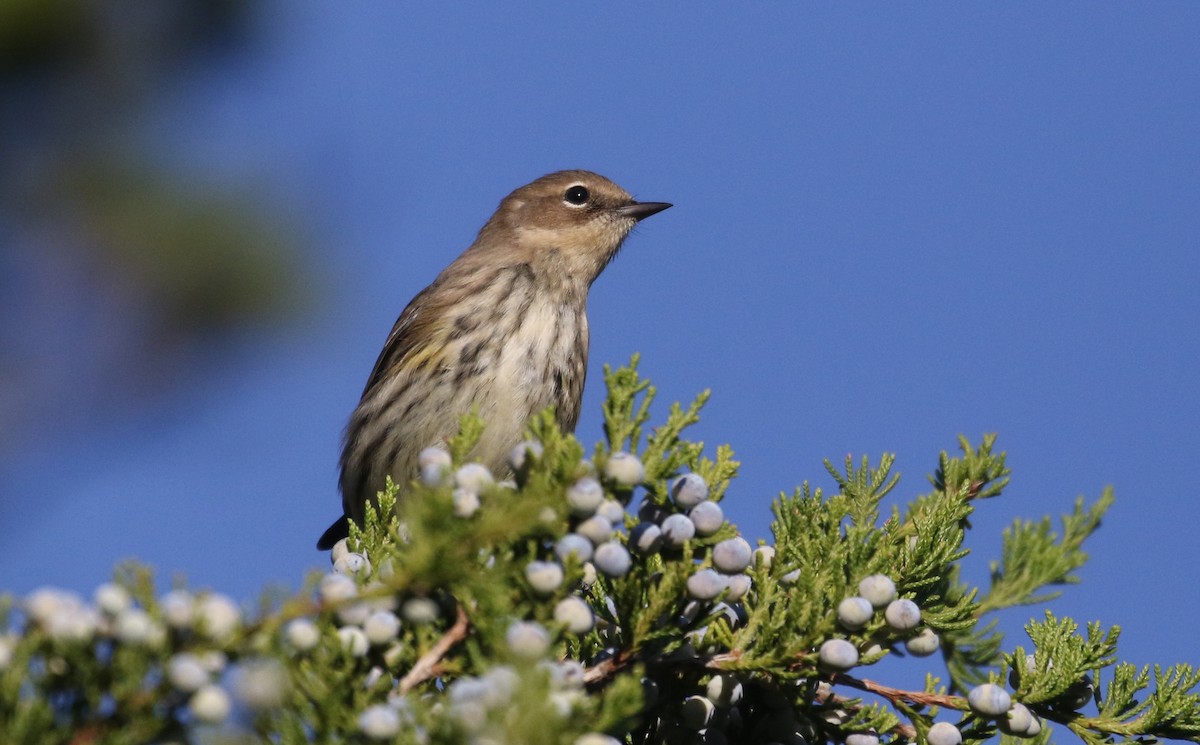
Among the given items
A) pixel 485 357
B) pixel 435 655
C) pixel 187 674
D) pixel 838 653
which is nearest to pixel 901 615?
pixel 838 653

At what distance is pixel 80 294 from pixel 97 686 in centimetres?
721

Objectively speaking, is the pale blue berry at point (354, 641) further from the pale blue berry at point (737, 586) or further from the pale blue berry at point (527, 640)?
the pale blue berry at point (737, 586)

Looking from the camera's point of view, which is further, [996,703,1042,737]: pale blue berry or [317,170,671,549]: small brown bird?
[317,170,671,549]: small brown bird

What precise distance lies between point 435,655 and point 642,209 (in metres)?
4.98

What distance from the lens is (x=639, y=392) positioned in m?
2.55

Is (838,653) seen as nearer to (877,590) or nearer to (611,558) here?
(877,590)

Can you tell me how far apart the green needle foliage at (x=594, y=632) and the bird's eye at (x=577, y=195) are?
12.9ft

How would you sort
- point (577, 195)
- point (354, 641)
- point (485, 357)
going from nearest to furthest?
point (354, 641)
point (485, 357)
point (577, 195)

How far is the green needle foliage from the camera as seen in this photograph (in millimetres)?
1934

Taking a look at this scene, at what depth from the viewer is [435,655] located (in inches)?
89.9

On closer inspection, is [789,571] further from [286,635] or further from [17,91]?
[17,91]

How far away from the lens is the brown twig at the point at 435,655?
2262mm

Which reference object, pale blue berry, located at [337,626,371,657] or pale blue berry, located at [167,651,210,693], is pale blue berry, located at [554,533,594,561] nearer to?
pale blue berry, located at [337,626,371,657]

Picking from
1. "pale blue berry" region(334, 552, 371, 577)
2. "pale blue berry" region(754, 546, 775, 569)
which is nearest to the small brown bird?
Result: "pale blue berry" region(334, 552, 371, 577)
